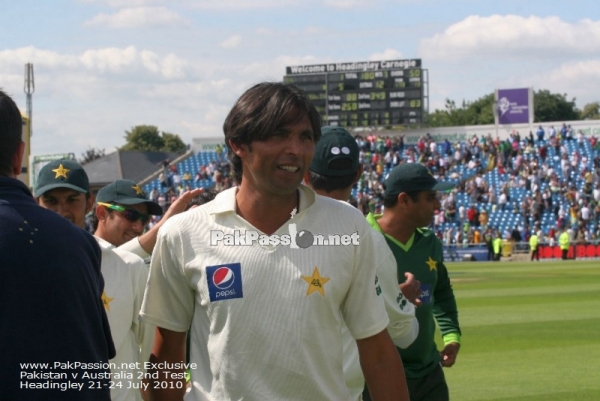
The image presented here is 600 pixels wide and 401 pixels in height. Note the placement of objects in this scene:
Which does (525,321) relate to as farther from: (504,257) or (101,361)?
(504,257)

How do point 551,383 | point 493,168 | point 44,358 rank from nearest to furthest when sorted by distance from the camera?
point 44,358 → point 551,383 → point 493,168

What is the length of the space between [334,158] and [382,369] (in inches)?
63.4

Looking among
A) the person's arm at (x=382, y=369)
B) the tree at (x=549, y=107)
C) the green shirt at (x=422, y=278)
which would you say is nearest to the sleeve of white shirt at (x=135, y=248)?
the green shirt at (x=422, y=278)

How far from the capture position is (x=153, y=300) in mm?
3936

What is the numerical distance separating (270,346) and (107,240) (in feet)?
9.20

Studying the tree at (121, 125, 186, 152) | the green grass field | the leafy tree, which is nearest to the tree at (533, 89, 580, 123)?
the leafy tree

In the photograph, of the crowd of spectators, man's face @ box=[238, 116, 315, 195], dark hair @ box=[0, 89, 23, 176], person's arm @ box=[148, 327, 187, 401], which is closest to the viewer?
dark hair @ box=[0, 89, 23, 176]

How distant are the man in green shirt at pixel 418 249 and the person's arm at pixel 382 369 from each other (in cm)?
235

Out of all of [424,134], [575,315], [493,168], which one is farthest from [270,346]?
[424,134]

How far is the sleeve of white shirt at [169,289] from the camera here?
3881 millimetres

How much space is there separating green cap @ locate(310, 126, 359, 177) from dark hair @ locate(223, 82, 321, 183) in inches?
49.7

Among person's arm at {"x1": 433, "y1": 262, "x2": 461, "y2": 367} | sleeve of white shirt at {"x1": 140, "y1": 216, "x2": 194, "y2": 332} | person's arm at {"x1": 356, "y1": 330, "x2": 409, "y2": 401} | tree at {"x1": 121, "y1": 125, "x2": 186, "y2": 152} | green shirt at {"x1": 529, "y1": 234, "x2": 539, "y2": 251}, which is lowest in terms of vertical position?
green shirt at {"x1": 529, "y1": 234, "x2": 539, "y2": 251}

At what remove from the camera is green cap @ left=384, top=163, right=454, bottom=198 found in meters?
6.40

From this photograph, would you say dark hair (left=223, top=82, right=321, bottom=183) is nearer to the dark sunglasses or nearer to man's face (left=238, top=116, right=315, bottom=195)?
man's face (left=238, top=116, right=315, bottom=195)
